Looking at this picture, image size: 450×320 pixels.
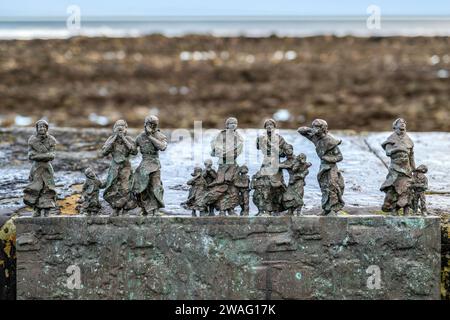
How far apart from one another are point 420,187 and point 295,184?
822mm

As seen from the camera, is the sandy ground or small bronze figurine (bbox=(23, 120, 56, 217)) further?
the sandy ground

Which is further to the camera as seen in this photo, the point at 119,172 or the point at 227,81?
the point at 227,81

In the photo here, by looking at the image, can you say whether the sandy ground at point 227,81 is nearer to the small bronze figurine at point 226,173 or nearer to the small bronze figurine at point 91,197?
the small bronze figurine at point 226,173

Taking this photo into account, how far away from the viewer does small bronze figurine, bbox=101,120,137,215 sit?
5102 millimetres

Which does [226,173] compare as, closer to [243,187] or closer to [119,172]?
[243,187]

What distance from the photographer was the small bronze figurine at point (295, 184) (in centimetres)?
505

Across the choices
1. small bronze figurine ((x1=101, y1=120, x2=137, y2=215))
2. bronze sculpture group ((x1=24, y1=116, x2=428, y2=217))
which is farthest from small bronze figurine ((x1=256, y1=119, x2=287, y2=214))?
small bronze figurine ((x1=101, y1=120, x2=137, y2=215))

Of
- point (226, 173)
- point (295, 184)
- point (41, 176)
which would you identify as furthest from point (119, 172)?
point (295, 184)

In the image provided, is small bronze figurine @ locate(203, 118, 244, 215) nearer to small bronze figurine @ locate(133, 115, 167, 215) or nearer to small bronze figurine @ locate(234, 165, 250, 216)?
small bronze figurine @ locate(234, 165, 250, 216)

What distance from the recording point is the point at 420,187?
5.10 meters

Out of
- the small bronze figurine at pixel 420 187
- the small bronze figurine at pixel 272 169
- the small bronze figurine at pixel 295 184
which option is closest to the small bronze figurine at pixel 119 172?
the small bronze figurine at pixel 272 169

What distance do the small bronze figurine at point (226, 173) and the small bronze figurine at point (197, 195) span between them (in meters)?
0.05

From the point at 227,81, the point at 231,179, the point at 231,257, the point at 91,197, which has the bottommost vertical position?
the point at 231,257

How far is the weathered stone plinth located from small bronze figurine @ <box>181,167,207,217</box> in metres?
0.11
